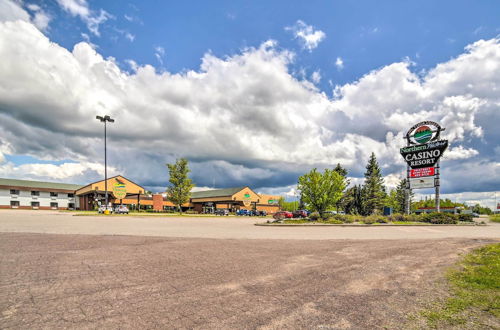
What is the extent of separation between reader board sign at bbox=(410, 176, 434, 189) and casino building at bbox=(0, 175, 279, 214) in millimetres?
46501

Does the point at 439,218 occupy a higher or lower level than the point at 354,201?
higher

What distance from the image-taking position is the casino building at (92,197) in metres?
69.4

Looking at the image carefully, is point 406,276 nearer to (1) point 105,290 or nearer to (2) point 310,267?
(2) point 310,267

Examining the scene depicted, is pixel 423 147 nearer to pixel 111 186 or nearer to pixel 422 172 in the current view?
pixel 422 172

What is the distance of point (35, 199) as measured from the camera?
246ft

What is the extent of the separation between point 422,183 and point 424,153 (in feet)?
14.9

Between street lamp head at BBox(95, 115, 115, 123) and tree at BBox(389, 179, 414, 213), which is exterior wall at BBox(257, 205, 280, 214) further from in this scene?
street lamp head at BBox(95, 115, 115, 123)

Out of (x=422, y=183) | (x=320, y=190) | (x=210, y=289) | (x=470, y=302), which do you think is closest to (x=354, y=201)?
(x=422, y=183)

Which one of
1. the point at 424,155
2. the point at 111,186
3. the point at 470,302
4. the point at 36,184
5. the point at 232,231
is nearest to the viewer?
the point at 470,302

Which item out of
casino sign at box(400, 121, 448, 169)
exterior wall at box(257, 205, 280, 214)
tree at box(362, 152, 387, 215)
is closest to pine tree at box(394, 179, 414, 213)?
tree at box(362, 152, 387, 215)

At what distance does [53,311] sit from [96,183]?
7465cm

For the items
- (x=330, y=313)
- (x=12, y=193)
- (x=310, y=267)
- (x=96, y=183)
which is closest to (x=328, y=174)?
Result: (x=310, y=267)

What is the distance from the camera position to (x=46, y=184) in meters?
81.1

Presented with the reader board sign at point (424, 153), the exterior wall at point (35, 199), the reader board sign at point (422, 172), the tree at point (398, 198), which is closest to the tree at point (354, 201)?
the tree at point (398, 198)
